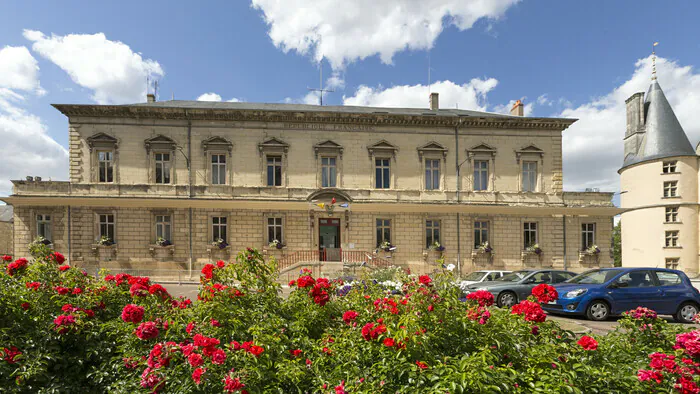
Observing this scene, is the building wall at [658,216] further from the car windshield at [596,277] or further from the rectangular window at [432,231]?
the car windshield at [596,277]

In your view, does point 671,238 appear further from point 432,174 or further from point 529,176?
point 432,174

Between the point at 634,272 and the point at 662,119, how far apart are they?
2861cm

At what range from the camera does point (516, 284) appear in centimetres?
1060

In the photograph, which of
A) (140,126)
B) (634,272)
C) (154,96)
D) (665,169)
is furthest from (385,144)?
(665,169)

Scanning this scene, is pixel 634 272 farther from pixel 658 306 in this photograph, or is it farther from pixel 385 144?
pixel 385 144

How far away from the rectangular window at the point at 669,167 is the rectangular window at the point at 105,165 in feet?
137

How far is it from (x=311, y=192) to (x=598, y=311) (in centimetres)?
1385

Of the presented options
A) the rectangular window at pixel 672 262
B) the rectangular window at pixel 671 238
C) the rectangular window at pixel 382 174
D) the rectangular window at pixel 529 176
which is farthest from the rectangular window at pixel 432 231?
the rectangular window at pixel 671 238

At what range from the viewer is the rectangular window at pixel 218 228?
1845 centimetres

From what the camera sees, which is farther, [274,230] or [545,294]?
[274,230]

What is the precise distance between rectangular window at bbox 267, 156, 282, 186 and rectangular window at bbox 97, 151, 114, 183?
876cm

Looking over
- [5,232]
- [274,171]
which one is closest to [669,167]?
[274,171]

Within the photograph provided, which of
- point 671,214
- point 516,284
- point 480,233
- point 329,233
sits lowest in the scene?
point 516,284

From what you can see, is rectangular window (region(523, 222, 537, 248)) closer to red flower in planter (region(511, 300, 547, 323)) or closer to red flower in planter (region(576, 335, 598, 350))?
red flower in planter (region(511, 300, 547, 323))
